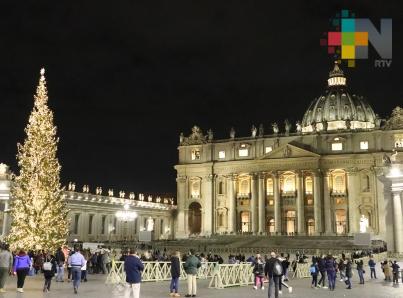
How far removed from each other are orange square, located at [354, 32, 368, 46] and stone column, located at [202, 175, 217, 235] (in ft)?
168

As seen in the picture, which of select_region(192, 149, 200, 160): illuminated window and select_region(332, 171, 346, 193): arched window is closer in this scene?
select_region(332, 171, 346, 193): arched window

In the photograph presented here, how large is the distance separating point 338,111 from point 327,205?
107 feet

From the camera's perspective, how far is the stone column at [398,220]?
124 ft

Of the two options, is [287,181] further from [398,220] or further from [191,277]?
[191,277]

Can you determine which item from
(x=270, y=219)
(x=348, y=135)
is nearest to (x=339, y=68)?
(x=348, y=135)

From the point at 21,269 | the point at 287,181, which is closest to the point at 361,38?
the point at 21,269

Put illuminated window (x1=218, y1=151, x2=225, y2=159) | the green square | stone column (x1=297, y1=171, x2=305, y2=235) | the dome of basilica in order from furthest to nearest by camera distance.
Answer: the dome of basilica, illuminated window (x1=218, y1=151, x2=225, y2=159), stone column (x1=297, y1=171, x2=305, y2=235), the green square

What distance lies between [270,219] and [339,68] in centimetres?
5032

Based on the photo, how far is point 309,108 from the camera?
118m

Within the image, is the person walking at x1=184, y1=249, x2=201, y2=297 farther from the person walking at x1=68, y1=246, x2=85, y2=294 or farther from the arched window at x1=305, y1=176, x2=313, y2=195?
the arched window at x1=305, y1=176, x2=313, y2=195

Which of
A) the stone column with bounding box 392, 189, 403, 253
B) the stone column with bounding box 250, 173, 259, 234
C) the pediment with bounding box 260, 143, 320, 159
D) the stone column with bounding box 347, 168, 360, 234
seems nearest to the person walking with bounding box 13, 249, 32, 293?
the stone column with bounding box 392, 189, 403, 253

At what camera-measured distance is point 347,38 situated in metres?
47.6

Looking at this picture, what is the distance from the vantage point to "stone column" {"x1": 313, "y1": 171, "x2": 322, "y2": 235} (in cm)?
8312

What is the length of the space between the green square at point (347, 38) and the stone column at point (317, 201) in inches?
1571
